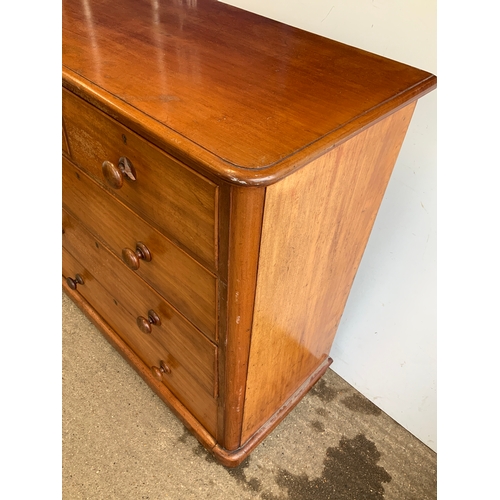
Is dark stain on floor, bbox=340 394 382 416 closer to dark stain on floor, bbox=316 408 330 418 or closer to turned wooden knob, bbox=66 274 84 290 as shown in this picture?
dark stain on floor, bbox=316 408 330 418

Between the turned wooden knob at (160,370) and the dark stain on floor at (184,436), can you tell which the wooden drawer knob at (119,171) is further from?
the dark stain on floor at (184,436)

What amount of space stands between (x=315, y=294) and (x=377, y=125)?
0.39 m

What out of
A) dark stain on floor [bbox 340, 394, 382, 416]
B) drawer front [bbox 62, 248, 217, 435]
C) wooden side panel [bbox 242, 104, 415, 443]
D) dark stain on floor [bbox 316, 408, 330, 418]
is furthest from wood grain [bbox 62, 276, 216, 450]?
dark stain on floor [bbox 340, 394, 382, 416]

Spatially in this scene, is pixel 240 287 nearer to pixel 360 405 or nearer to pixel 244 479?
pixel 244 479

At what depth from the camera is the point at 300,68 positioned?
2.55ft

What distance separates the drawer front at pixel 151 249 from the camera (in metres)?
0.79

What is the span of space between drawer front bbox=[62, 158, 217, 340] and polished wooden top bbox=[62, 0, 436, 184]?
23cm

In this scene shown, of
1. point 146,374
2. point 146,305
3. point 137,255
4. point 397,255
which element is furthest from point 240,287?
point 146,374

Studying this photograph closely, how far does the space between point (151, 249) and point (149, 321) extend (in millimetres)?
249

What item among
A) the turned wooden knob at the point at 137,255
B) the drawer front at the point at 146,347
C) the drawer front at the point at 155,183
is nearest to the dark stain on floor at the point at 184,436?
the drawer front at the point at 146,347

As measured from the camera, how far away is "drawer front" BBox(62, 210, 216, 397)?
0.92m

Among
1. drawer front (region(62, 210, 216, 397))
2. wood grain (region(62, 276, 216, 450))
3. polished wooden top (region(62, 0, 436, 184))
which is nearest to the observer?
polished wooden top (region(62, 0, 436, 184))

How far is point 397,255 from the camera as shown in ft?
3.54

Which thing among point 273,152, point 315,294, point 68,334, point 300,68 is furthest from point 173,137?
point 68,334
